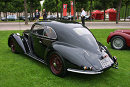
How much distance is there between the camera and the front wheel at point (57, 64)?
12.1ft

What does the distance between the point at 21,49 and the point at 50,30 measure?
1616mm

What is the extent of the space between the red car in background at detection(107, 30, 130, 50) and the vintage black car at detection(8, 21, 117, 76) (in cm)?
258

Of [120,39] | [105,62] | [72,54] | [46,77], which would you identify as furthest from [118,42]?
[46,77]

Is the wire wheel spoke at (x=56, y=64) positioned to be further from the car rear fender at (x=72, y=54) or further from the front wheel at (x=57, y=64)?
the car rear fender at (x=72, y=54)

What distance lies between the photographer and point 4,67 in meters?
4.57

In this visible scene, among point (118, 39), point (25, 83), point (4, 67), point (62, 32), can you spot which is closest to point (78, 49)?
point (62, 32)

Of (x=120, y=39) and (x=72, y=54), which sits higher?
(x=120, y=39)

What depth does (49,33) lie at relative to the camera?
171 inches

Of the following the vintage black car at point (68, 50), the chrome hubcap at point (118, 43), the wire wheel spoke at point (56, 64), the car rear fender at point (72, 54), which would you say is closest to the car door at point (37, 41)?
the vintage black car at point (68, 50)

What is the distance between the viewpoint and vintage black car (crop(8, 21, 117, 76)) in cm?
348

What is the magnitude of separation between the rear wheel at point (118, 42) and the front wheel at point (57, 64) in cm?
381

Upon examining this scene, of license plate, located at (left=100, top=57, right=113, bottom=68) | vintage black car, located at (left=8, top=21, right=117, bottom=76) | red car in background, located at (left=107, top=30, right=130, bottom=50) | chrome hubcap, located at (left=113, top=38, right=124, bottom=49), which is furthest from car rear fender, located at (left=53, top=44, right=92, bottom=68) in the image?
chrome hubcap, located at (left=113, top=38, right=124, bottom=49)

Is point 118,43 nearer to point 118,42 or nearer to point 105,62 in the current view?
point 118,42

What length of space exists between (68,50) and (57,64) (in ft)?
1.66
